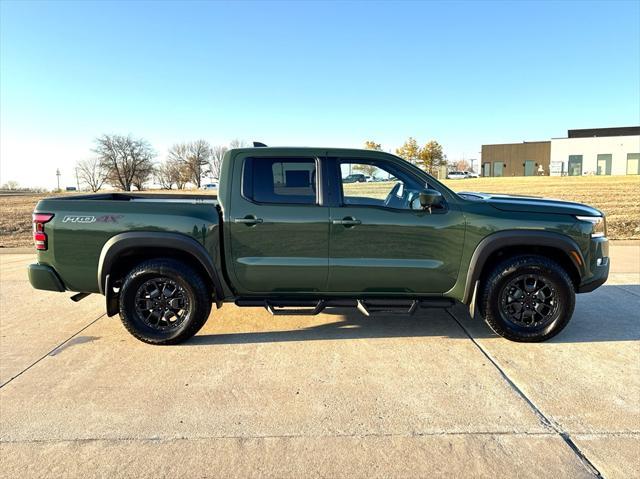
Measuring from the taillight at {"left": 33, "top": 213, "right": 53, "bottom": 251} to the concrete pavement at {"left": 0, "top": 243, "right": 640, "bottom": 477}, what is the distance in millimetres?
1012

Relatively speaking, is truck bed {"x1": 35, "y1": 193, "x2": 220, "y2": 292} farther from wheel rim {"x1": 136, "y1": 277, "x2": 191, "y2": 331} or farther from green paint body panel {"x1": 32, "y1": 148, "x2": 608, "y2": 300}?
wheel rim {"x1": 136, "y1": 277, "x2": 191, "y2": 331}

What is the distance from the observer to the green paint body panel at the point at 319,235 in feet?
12.5

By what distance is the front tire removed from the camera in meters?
3.85

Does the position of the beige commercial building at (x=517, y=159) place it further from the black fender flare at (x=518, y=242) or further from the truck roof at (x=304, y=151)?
the truck roof at (x=304, y=151)

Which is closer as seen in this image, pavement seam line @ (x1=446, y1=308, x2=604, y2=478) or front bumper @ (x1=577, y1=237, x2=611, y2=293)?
pavement seam line @ (x1=446, y1=308, x2=604, y2=478)

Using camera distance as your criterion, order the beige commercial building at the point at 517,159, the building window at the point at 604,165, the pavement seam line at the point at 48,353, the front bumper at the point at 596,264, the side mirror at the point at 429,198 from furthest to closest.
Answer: the beige commercial building at the point at 517,159 → the building window at the point at 604,165 → the front bumper at the point at 596,264 → the side mirror at the point at 429,198 → the pavement seam line at the point at 48,353

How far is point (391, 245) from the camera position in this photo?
3850 mm

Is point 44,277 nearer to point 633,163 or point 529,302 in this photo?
point 529,302

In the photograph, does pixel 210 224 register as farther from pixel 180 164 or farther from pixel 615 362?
pixel 180 164

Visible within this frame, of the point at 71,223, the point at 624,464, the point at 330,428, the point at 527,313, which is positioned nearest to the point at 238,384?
the point at 330,428

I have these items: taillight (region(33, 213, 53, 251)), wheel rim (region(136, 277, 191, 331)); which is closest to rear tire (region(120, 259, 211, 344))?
wheel rim (region(136, 277, 191, 331))

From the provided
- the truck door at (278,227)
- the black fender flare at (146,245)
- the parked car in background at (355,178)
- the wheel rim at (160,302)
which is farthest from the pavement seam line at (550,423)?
the wheel rim at (160,302)

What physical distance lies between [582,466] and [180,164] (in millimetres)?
91996

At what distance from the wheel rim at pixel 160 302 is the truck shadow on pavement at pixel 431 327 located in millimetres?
338
